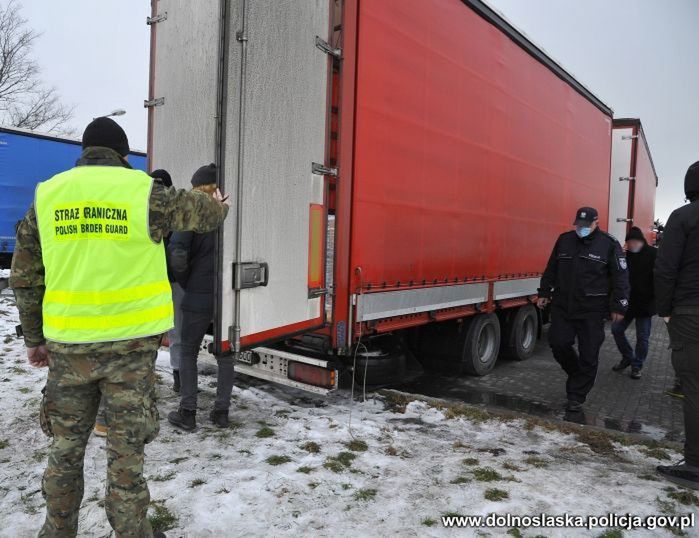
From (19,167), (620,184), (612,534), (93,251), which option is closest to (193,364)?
(93,251)

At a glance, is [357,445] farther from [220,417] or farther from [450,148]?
[450,148]

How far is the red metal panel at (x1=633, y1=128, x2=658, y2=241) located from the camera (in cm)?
955

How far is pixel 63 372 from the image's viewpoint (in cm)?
212

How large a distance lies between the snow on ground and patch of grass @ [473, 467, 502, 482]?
0.04ft

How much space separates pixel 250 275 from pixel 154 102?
4.85 ft

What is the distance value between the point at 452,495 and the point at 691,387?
5.66ft

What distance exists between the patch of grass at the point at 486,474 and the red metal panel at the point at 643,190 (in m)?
7.78

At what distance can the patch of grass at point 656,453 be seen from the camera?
3.68 metres

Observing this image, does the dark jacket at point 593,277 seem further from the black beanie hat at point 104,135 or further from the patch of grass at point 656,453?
the black beanie hat at point 104,135

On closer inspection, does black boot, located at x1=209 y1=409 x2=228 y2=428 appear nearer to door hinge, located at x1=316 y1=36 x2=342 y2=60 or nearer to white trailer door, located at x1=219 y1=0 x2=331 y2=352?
white trailer door, located at x1=219 y1=0 x2=331 y2=352

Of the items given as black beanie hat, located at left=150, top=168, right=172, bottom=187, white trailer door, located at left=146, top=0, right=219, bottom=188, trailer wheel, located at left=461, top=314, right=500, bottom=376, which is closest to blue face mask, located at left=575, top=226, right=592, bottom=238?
trailer wheel, located at left=461, top=314, right=500, bottom=376

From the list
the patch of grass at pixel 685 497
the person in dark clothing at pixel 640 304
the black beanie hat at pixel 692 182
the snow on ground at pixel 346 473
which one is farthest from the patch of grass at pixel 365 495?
the person in dark clothing at pixel 640 304

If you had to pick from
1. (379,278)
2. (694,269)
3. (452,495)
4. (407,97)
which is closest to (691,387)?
(694,269)

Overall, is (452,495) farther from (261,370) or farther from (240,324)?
(261,370)
